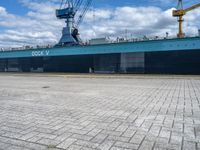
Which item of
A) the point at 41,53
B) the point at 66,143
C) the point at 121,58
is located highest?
the point at 41,53

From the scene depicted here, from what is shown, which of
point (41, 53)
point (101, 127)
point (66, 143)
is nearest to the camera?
point (66, 143)

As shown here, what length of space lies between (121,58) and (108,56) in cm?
217

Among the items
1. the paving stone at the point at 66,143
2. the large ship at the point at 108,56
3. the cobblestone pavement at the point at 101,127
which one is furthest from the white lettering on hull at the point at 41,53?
the paving stone at the point at 66,143

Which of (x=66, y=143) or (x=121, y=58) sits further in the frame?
(x=121, y=58)

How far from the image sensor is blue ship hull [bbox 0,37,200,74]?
931 inches

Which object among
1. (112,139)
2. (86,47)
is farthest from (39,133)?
(86,47)

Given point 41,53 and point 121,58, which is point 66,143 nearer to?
point 121,58

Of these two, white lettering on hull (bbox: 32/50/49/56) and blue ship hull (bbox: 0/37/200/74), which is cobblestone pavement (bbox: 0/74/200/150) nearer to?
blue ship hull (bbox: 0/37/200/74)

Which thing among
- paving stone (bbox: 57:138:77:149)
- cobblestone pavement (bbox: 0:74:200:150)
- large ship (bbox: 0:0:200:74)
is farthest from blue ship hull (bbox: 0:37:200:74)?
paving stone (bbox: 57:138:77:149)

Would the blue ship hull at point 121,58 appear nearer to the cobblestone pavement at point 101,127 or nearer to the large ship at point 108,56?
the large ship at point 108,56

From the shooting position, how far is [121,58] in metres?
28.1

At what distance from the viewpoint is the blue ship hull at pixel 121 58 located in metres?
23.6

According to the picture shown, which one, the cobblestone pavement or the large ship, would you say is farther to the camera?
the large ship

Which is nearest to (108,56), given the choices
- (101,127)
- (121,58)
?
(121,58)
